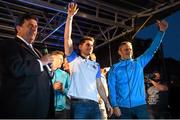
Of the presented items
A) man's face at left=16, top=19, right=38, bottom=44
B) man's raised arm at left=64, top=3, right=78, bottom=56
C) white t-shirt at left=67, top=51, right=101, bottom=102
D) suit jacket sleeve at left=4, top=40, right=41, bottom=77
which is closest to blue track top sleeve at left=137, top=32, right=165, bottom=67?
white t-shirt at left=67, top=51, right=101, bottom=102

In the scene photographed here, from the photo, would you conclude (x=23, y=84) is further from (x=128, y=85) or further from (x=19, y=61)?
(x=128, y=85)

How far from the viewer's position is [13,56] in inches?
106

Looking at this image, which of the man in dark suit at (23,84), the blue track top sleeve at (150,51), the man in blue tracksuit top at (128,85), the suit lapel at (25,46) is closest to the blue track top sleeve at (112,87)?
the man in blue tracksuit top at (128,85)

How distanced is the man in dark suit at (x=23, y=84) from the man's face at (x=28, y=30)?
12 cm

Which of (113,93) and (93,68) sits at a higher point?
(93,68)

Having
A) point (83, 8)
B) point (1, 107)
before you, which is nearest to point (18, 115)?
point (1, 107)

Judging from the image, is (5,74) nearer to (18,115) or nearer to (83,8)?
(18,115)

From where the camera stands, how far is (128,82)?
3.97 m

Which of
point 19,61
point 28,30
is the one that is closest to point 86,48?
point 28,30

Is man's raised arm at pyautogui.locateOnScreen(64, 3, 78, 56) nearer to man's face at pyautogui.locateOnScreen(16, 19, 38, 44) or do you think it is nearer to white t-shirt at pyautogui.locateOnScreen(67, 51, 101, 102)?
white t-shirt at pyautogui.locateOnScreen(67, 51, 101, 102)

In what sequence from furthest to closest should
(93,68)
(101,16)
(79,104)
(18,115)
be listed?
1. (101,16)
2. (93,68)
3. (79,104)
4. (18,115)

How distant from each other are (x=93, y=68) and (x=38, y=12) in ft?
13.8

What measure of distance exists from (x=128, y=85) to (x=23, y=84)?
165 cm

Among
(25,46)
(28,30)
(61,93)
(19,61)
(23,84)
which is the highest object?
(28,30)
